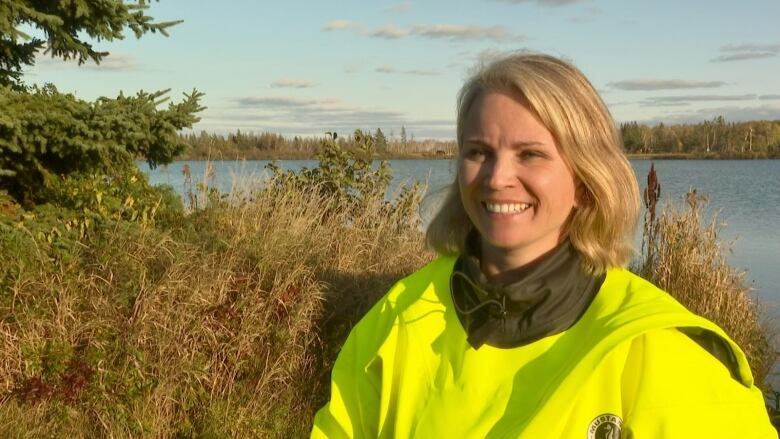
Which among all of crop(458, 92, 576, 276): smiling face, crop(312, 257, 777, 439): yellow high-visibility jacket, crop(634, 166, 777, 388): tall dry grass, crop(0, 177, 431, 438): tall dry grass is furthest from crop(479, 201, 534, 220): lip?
crop(634, 166, 777, 388): tall dry grass

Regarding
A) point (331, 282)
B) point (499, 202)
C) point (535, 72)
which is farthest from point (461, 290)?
point (331, 282)

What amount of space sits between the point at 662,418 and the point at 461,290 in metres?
0.70

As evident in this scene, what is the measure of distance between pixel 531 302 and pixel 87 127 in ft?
14.3

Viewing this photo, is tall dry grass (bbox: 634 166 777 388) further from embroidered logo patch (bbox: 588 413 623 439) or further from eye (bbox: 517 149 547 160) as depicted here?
embroidered logo patch (bbox: 588 413 623 439)

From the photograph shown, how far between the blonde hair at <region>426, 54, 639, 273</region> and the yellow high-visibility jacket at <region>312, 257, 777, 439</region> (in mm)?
149

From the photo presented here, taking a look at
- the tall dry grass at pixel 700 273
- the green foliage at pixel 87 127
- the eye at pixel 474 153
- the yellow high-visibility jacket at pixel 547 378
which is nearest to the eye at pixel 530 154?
the eye at pixel 474 153

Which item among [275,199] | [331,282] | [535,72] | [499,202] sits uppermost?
[535,72]

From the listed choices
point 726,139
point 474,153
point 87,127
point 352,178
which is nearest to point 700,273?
point 352,178

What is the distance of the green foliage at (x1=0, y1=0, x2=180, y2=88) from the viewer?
19.1ft

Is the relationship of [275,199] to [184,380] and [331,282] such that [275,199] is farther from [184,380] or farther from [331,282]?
[184,380]

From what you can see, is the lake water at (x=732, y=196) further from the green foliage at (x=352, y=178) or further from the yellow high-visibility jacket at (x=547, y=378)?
the yellow high-visibility jacket at (x=547, y=378)

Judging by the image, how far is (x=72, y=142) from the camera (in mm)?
5656

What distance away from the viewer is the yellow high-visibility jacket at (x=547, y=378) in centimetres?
170

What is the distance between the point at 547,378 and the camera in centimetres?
191
